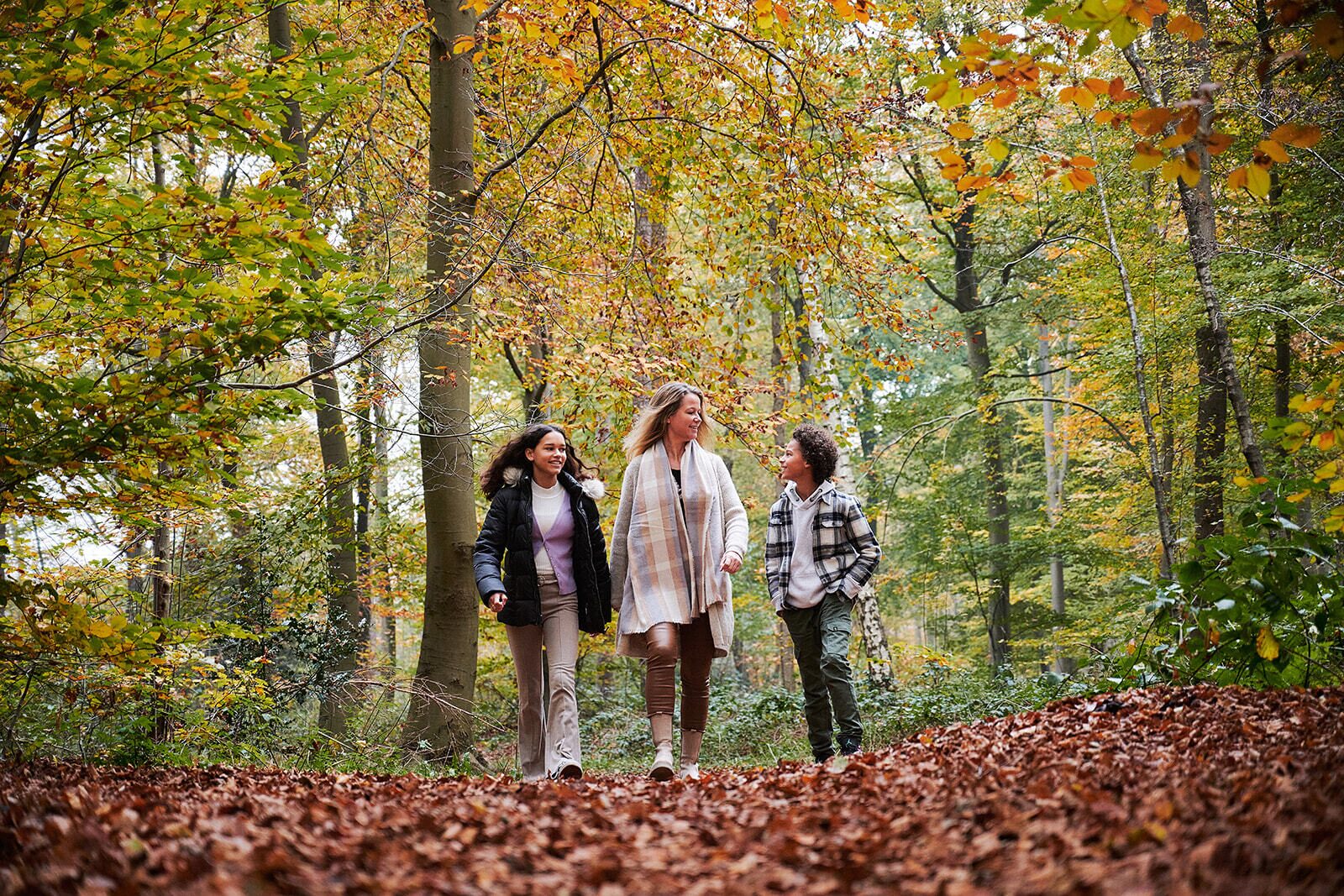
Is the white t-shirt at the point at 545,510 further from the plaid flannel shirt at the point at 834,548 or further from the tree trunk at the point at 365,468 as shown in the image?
the tree trunk at the point at 365,468

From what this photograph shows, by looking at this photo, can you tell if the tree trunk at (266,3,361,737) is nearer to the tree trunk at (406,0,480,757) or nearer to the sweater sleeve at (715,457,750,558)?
the tree trunk at (406,0,480,757)

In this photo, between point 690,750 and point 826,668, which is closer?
point 690,750

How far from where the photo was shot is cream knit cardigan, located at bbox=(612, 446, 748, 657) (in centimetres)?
522

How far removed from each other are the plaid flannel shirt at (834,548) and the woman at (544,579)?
1368mm

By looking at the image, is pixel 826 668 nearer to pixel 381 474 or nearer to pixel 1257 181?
pixel 1257 181

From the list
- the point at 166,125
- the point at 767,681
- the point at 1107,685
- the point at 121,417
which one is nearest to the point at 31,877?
the point at 121,417

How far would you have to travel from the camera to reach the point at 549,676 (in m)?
5.17

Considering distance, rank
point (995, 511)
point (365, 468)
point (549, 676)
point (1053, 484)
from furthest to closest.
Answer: point (1053, 484), point (995, 511), point (365, 468), point (549, 676)

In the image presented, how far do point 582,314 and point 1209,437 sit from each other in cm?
772

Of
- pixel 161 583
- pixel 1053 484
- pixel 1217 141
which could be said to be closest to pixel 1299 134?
pixel 1217 141

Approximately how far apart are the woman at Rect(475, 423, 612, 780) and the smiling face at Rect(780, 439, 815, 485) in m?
1.55

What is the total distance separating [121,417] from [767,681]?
2548 cm

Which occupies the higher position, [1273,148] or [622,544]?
[1273,148]

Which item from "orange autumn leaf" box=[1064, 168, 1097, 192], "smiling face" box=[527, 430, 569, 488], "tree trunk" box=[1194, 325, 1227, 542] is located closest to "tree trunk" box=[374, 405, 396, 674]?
"smiling face" box=[527, 430, 569, 488]
